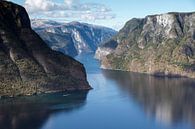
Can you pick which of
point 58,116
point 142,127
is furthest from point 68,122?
point 142,127

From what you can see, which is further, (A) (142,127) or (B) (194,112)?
(B) (194,112)

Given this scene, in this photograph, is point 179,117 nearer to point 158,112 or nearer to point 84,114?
point 158,112

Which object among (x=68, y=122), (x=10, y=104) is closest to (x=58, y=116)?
(x=68, y=122)

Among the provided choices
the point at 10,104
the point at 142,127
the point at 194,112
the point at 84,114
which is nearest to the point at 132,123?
the point at 142,127

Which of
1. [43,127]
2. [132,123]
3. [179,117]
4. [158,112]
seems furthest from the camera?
[158,112]

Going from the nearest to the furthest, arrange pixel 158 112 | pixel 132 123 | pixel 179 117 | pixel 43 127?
pixel 43 127 < pixel 132 123 < pixel 179 117 < pixel 158 112

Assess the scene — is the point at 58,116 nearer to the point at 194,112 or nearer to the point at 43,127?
the point at 43,127

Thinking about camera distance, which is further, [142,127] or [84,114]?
[84,114]

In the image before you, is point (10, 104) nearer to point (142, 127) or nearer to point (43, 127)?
point (43, 127)
